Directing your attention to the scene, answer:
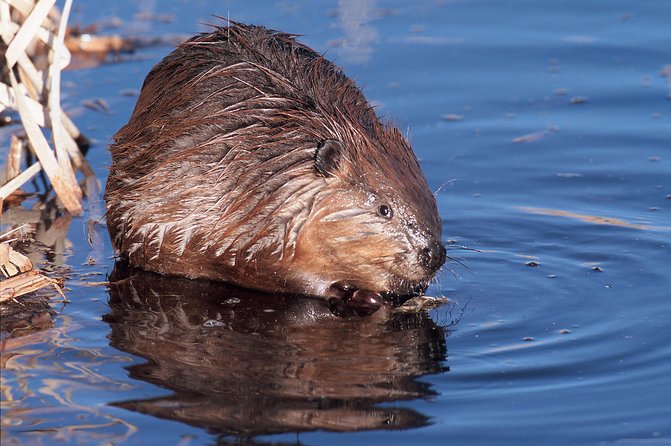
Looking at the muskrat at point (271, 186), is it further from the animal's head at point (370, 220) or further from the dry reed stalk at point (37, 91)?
the dry reed stalk at point (37, 91)

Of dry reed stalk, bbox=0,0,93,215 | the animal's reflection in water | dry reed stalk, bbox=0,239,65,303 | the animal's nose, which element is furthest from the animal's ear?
dry reed stalk, bbox=0,0,93,215

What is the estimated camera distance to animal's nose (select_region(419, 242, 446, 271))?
4.71 m

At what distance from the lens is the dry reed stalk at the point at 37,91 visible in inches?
220

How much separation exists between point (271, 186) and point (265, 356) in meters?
0.74

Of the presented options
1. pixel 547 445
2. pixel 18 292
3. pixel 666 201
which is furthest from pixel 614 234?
pixel 18 292

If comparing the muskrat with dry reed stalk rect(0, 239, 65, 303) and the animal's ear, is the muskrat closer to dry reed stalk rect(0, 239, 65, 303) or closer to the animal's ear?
the animal's ear

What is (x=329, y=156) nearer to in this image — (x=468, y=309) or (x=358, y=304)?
(x=358, y=304)

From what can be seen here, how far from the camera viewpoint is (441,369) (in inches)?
168

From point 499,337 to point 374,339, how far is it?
0.46 m

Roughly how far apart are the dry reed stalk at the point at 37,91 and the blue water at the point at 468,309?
0.45 meters

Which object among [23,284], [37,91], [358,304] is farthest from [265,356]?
[37,91]

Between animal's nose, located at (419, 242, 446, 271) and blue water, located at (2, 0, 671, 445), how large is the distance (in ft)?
0.74

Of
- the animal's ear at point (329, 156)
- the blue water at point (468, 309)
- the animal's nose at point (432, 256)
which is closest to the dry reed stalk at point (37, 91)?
the blue water at point (468, 309)

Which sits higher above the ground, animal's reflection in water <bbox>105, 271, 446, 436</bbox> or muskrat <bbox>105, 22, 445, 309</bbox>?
muskrat <bbox>105, 22, 445, 309</bbox>
